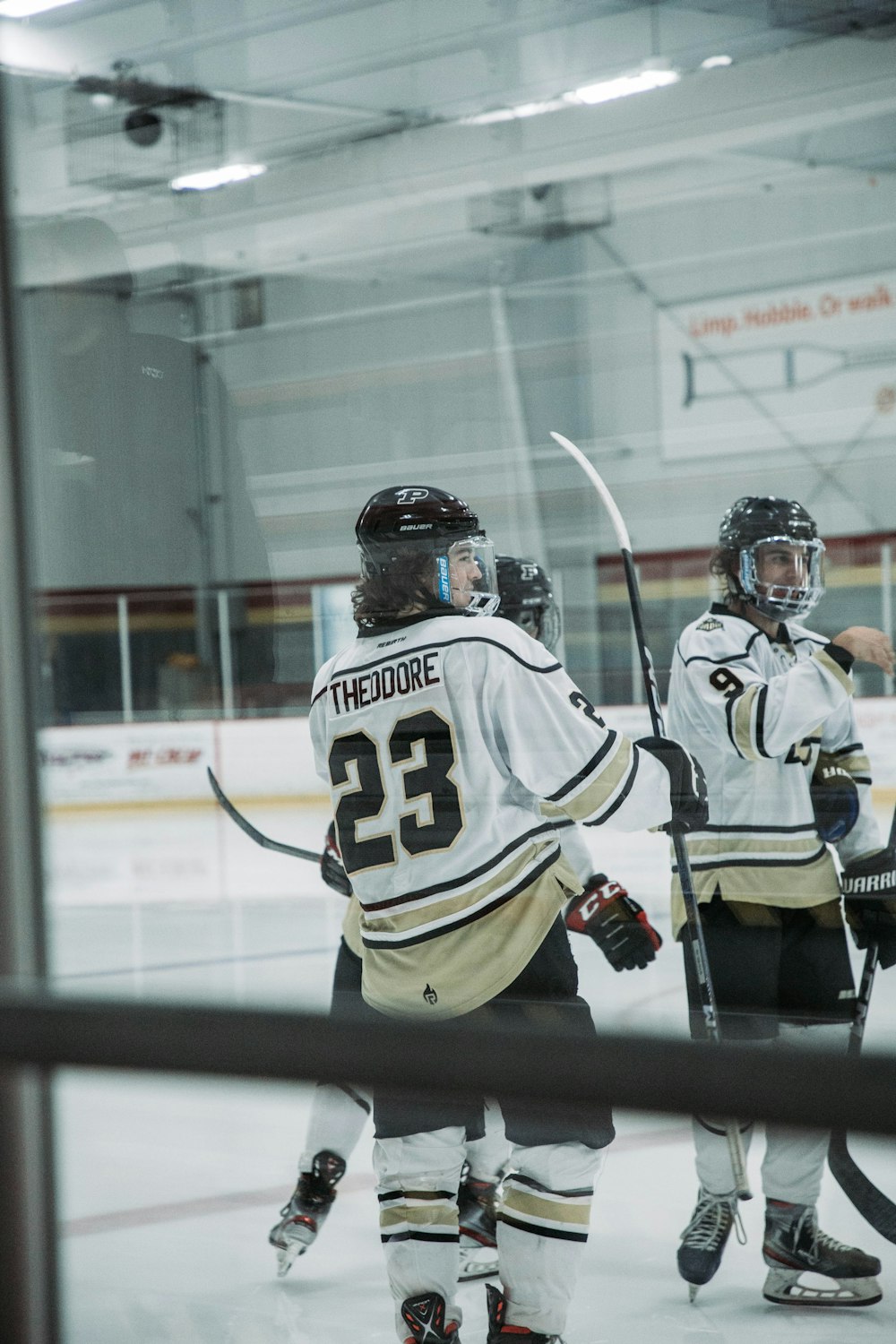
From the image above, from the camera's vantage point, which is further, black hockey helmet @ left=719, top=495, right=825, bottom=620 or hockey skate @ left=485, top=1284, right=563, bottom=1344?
hockey skate @ left=485, top=1284, right=563, bottom=1344

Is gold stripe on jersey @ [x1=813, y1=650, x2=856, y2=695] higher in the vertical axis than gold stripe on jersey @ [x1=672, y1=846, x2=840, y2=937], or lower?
higher

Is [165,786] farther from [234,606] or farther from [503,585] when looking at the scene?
[503,585]

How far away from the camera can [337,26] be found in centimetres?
149

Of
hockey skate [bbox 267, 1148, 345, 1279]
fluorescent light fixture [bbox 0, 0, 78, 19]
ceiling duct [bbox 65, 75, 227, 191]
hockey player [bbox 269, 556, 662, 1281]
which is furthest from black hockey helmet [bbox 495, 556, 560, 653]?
hockey skate [bbox 267, 1148, 345, 1279]

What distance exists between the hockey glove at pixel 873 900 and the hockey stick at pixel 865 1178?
0.7 inches

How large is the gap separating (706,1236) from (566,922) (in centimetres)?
76

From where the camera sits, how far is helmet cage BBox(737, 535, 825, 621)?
5.45 feet

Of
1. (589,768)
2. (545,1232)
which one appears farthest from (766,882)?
(545,1232)

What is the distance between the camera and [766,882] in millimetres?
1596

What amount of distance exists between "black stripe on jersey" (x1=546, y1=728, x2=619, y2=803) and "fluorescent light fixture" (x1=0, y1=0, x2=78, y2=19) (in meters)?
0.91

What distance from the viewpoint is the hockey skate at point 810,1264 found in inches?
78.9

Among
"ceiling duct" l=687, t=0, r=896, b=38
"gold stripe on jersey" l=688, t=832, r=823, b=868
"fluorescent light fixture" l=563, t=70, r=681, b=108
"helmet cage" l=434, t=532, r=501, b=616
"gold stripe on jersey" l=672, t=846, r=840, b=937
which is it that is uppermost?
"ceiling duct" l=687, t=0, r=896, b=38

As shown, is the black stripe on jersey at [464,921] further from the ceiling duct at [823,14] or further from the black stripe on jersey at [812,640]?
the ceiling duct at [823,14]

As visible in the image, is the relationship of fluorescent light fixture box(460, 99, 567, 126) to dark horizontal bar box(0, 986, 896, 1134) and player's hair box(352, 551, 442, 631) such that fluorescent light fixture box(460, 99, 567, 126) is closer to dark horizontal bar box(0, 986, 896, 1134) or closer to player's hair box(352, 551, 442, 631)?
player's hair box(352, 551, 442, 631)
